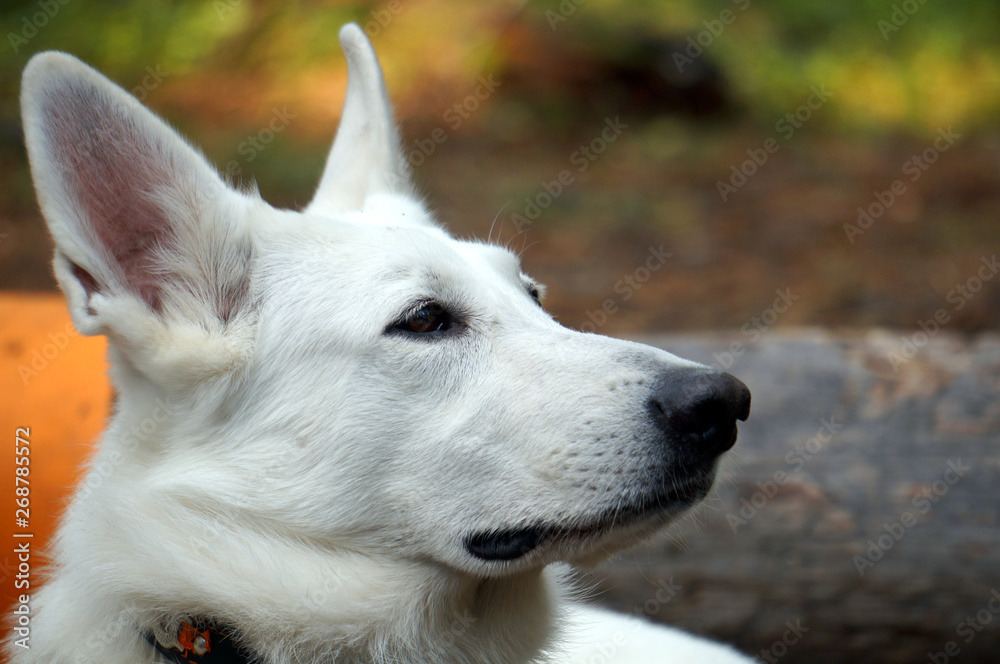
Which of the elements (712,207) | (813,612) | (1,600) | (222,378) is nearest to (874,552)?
(813,612)

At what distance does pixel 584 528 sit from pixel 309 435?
34.7 inches

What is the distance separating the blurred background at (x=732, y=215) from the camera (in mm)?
4242

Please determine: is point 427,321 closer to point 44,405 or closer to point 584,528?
point 584,528

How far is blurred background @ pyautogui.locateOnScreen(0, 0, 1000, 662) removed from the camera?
424cm

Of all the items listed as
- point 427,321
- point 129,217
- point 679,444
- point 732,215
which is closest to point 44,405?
point 129,217

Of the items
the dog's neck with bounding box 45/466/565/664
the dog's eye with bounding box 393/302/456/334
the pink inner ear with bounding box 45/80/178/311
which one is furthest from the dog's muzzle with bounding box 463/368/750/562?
the pink inner ear with bounding box 45/80/178/311

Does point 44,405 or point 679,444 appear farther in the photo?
Result: point 44,405

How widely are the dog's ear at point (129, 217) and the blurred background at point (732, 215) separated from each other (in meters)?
1.23

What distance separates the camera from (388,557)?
103 inches

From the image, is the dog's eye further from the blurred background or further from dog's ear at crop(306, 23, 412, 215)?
the blurred background

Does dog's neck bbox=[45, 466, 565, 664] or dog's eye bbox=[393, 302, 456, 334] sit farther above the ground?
dog's eye bbox=[393, 302, 456, 334]

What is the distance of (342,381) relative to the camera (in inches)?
104

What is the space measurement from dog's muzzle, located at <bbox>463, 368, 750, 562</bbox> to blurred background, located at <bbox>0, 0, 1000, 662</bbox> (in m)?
1.44

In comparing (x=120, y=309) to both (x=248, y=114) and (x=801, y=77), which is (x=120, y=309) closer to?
(x=248, y=114)
